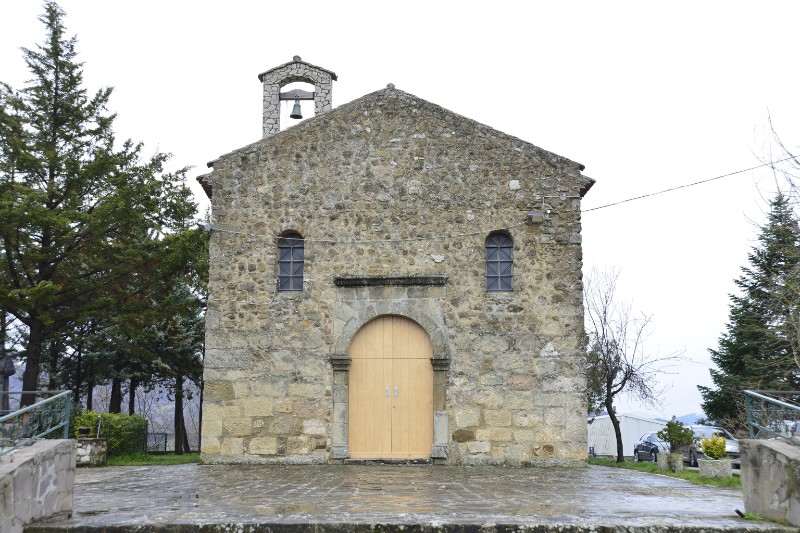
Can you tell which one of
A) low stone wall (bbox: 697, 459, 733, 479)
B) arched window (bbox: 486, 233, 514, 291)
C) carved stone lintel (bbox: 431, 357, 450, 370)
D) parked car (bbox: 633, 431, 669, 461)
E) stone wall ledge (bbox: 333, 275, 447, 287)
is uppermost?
arched window (bbox: 486, 233, 514, 291)

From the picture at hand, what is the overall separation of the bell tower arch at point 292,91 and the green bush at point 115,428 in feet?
24.9

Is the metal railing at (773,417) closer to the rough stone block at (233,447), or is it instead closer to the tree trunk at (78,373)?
the rough stone block at (233,447)

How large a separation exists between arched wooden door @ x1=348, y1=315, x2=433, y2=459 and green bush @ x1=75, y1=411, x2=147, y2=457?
6664 millimetres

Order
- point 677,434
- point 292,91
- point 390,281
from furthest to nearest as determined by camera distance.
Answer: point 292,91 < point 677,434 < point 390,281

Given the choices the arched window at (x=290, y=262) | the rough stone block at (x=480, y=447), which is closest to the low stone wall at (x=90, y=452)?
the arched window at (x=290, y=262)

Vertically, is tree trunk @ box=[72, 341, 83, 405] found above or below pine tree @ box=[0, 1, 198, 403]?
below

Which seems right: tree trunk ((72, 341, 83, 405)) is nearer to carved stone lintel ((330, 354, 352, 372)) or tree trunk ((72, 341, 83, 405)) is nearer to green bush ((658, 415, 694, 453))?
carved stone lintel ((330, 354, 352, 372))

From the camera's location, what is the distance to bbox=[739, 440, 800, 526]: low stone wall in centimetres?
612

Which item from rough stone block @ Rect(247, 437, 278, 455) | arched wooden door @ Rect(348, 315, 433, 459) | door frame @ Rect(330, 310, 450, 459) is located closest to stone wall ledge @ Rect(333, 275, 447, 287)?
door frame @ Rect(330, 310, 450, 459)

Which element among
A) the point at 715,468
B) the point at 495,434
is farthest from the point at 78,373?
the point at 715,468

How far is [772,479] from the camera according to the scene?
639cm

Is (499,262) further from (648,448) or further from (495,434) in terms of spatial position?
(648,448)

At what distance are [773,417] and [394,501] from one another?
366 centimetres

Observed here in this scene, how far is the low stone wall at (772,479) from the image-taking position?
612 cm
